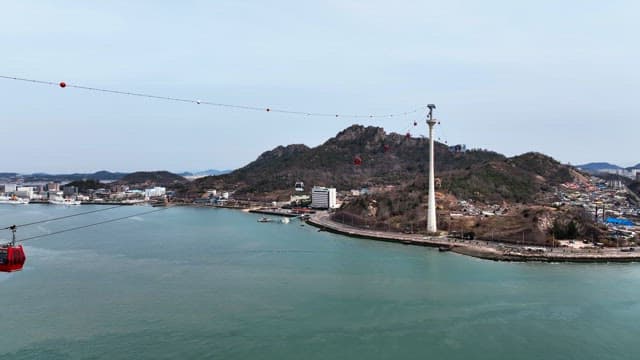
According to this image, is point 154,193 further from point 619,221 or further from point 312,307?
point 312,307

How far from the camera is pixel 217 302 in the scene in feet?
27.3

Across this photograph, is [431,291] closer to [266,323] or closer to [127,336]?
[266,323]

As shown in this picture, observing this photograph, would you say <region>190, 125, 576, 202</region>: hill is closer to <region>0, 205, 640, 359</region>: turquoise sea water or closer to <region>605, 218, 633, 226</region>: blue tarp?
<region>605, 218, 633, 226</region>: blue tarp

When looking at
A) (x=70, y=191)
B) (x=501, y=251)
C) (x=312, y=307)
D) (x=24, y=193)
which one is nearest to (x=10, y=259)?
(x=312, y=307)

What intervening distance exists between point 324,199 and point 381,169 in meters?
14.6

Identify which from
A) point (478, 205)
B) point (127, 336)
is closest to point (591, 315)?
point (127, 336)

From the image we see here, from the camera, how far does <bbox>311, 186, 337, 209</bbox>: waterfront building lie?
27.5 metres

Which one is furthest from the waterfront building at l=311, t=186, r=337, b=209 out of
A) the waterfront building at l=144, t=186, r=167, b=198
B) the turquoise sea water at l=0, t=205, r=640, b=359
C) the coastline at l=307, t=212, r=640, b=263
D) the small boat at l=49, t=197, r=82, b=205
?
the small boat at l=49, t=197, r=82, b=205

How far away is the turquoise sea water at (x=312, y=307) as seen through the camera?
6293 millimetres

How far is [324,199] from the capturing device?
2784cm

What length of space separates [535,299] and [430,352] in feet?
11.1

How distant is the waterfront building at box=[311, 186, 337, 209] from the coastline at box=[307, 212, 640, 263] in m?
10.3

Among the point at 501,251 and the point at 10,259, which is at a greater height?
the point at 10,259

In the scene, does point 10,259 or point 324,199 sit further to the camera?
point 324,199
